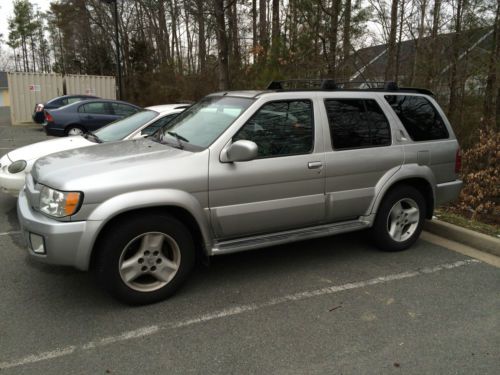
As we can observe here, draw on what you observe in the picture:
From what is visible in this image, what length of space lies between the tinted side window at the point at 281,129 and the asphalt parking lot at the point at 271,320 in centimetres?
124

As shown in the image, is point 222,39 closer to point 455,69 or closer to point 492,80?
point 455,69

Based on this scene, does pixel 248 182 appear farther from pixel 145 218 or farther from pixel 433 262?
pixel 433 262

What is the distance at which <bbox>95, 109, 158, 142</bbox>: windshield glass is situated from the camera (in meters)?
6.70

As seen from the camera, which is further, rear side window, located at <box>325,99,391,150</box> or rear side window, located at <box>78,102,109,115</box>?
rear side window, located at <box>78,102,109,115</box>

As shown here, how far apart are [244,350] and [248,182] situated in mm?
1412

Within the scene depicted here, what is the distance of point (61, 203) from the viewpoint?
330cm

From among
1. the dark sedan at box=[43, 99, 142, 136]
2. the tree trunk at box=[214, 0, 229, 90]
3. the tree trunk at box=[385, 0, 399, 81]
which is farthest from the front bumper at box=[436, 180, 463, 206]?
the dark sedan at box=[43, 99, 142, 136]

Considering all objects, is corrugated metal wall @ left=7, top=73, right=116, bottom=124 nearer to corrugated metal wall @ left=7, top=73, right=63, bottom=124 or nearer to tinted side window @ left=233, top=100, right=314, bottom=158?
corrugated metal wall @ left=7, top=73, right=63, bottom=124

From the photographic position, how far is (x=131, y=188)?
11.2 ft

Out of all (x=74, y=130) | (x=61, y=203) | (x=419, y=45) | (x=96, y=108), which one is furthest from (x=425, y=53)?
(x=74, y=130)

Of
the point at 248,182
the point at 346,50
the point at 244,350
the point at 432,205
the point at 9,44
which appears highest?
the point at 9,44

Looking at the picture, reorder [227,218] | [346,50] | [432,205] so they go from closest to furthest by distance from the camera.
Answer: [227,218] → [432,205] → [346,50]

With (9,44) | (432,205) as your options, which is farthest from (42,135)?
(9,44)

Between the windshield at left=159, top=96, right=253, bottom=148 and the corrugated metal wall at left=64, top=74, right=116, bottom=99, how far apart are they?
2055 cm
